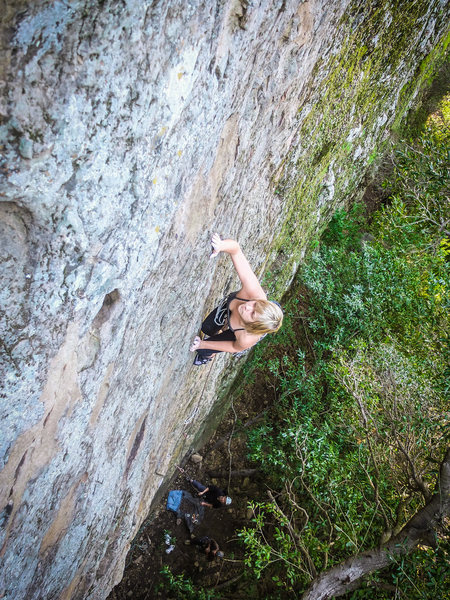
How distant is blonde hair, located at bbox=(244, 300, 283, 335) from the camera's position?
4141mm

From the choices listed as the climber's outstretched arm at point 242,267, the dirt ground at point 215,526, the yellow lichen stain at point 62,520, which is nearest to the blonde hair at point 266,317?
the climber's outstretched arm at point 242,267

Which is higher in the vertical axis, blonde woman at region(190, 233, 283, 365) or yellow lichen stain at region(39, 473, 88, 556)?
blonde woman at region(190, 233, 283, 365)

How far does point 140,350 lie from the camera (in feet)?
13.0

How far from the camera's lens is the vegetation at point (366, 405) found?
6360 mm

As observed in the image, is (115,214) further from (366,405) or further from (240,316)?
(366,405)

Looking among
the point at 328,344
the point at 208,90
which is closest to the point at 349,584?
the point at 328,344

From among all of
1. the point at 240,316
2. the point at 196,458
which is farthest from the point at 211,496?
the point at 240,316

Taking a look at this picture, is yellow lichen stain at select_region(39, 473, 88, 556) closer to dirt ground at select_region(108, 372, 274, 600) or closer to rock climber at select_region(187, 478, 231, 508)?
dirt ground at select_region(108, 372, 274, 600)

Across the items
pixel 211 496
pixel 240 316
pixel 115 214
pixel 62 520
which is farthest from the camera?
pixel 211 496

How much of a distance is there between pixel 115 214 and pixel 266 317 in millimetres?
2026

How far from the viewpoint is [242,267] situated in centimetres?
434

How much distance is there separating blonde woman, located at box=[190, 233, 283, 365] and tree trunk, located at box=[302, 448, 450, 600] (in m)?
3.73

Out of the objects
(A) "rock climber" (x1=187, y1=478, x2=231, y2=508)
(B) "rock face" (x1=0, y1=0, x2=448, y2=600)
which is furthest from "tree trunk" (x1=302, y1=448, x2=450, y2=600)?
(A) "rock climber" (x1=187, y1=478, x2=231, y2=508)

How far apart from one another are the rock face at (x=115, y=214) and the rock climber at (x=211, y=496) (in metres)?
3.25
